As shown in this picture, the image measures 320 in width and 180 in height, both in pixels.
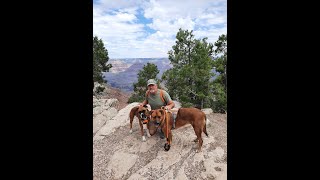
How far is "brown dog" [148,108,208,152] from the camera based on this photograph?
6.15 m

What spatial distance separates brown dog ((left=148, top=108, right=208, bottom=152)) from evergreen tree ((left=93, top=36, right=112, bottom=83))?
12.7 meters

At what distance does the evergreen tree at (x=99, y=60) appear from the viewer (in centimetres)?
1792

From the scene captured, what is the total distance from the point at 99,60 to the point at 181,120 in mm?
13256

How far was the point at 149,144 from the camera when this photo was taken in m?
6.89

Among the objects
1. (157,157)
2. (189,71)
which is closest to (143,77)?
(189,71)

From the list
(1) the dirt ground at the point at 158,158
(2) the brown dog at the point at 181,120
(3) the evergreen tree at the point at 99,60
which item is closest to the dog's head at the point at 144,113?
(2) the brown dog at the point at 181,120

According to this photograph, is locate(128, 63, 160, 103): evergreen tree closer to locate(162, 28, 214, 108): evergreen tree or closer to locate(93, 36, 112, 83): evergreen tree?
locate(162, 28, 214, 108): evergreen tree

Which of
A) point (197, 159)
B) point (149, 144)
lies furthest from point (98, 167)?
point (197, 159)

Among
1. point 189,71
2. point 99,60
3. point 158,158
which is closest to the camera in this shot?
point 158,158

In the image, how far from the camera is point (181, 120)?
6582mm

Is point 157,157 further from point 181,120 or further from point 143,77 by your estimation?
point 143,77

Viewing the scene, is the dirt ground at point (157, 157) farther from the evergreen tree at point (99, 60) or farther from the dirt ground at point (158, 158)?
the evergreen tree at point (99, 60)
